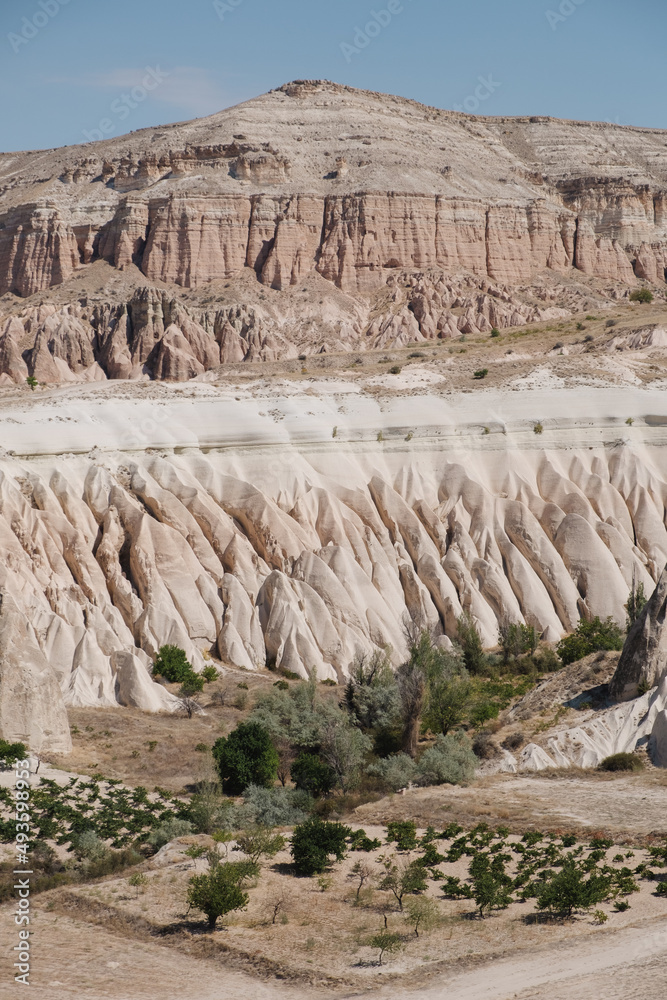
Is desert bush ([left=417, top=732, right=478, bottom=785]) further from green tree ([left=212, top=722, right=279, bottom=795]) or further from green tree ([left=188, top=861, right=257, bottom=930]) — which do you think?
green tree ([left=188, top=861, right=257, bottom=930])

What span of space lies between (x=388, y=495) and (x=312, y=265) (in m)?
71.0

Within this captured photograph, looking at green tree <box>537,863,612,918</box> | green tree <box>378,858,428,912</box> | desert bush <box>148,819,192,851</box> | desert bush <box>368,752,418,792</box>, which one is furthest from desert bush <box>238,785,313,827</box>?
green tree <box>537,863,612,918</box>

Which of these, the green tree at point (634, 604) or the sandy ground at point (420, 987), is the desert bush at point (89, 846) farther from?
the green tree at point (634, 604)

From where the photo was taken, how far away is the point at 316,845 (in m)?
23.9

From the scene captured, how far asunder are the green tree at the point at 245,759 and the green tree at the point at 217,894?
8.15 m

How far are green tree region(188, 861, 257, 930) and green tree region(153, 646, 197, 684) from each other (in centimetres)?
1726

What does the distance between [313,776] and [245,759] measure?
68.1 inches

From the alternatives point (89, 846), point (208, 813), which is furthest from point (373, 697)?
point (89, 846)

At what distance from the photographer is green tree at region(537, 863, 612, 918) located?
2064cm

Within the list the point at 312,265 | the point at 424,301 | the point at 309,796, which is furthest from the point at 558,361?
the point at 312,265

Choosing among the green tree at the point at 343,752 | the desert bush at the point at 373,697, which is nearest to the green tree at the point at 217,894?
the green tree at the point at 343,752

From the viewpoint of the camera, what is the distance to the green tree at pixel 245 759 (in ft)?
100

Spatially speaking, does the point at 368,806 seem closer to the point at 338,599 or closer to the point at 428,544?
the point at 338,599

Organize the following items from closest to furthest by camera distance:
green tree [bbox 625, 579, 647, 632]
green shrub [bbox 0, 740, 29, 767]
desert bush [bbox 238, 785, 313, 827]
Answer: desert bush [bbox 238, 785, 313, 827] < green shrub [bbox 0, 740, 29, 767] < green tree [bbox 625, 579, 647, 632]
